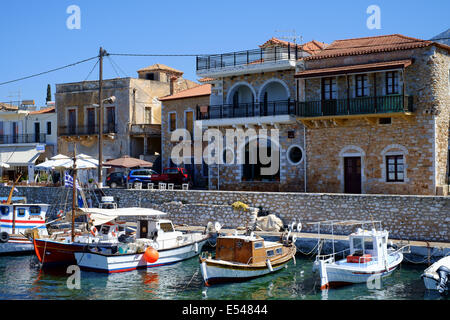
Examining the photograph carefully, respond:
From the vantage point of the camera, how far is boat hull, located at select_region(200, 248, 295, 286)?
1870 centimetres

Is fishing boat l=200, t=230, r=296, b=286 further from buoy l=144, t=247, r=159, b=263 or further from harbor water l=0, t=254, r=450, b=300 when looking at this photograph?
buoy l=144, t=247, r=159, b=263

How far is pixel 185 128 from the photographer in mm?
38469

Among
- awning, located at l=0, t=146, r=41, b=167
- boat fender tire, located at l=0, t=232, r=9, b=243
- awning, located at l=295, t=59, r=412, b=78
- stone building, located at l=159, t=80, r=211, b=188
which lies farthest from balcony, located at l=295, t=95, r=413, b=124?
awning, located at l=0, t=146, r=41, b=167

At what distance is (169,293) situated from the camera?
701 inches

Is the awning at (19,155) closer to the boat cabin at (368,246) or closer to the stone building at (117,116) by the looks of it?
the stone building at (117,116)

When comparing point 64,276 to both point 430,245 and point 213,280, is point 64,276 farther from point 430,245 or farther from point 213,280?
point 430,245

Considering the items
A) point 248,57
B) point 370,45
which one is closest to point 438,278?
point 370,45

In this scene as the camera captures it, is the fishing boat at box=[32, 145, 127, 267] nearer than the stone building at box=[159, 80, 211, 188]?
Yes

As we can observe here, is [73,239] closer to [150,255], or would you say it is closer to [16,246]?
[150,255]

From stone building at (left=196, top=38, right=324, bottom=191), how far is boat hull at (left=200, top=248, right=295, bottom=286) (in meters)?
10.4

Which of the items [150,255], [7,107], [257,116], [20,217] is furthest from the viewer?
[7,107]

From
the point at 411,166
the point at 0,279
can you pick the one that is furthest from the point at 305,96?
the point at 0,279

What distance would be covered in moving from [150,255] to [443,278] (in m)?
10.4

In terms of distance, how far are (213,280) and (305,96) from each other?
13.4m
